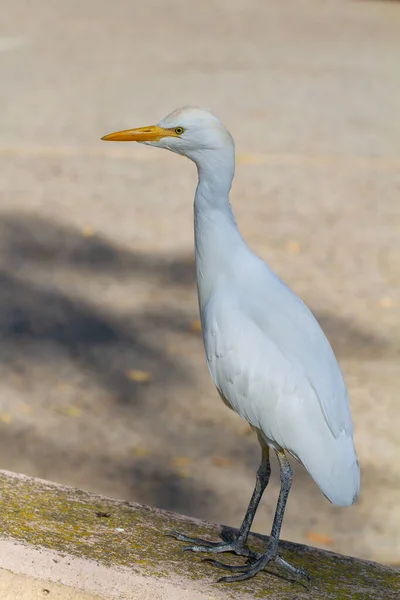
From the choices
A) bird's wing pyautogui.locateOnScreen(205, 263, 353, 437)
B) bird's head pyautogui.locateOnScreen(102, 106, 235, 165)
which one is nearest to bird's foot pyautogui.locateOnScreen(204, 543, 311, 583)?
bird's wing pyautogui.locateOnScreen(205, 263, 353, 437)

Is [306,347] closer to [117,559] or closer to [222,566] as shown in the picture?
[222,566]

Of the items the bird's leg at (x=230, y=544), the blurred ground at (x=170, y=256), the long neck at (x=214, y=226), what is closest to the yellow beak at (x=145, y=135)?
the long neck at (x=214, y=226)

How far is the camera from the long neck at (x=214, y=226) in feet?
9.78

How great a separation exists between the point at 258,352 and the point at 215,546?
58cm

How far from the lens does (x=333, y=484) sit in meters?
2.68

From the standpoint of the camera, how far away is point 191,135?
2.92 meters

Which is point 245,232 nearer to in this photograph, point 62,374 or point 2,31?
point 62,374

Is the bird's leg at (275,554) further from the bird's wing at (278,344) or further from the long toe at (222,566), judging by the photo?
the bird's wing at (278,344)

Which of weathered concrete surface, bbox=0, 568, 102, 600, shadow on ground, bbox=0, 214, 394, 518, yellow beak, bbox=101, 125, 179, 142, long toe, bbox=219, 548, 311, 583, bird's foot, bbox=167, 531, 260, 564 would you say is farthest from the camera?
shadow on ground, bbox=0, 214, 394, 518

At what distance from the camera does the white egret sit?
2732mm

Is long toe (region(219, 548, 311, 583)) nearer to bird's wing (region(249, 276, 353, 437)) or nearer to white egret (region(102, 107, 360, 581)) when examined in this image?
white egret (region(102, 107, 360, 581))

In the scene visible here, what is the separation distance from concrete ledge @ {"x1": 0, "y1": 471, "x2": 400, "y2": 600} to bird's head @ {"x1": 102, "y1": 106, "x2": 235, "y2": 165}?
43.9 inches

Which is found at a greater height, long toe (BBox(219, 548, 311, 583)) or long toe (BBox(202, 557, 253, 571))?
long toe (BBox(219, 548, 311, 583))

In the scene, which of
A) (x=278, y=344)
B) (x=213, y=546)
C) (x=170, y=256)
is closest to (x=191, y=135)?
(x=278, y=344)
